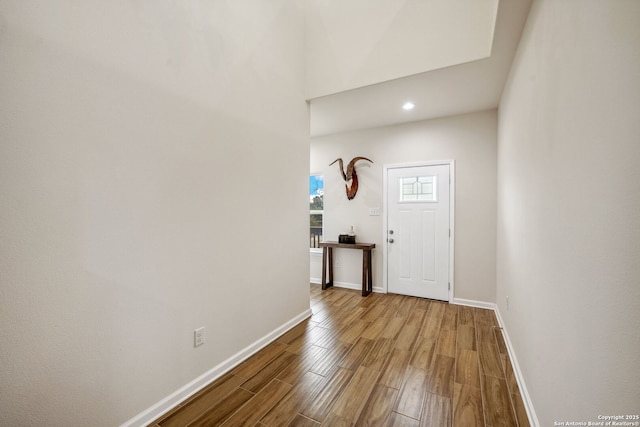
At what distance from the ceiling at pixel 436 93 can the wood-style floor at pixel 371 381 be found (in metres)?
2.55

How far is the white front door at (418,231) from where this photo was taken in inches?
145

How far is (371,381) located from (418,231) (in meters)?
2.38

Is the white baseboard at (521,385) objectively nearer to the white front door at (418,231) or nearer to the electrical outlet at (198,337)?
the white front door at (418,231)

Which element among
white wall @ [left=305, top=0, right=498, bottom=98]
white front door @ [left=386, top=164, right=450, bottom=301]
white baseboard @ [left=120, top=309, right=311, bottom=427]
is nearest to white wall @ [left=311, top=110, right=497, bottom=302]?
white front door @ [left=386, top=164, right=450, bottom=301]

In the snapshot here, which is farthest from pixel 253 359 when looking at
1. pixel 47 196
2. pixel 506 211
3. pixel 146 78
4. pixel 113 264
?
pixel 506 211

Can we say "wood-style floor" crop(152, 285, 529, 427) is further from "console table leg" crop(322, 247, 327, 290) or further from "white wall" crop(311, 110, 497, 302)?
"console table leg" crop(322, 247, 327, 290)

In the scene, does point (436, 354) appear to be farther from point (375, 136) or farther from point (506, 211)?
point (375, 136)

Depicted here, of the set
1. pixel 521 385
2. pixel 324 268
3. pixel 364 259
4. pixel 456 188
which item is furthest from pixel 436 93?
pixel 324 268

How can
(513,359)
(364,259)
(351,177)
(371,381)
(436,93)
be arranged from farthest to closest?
(351,177) < (364,259) < (436,93) < (513,359) < (371,381)

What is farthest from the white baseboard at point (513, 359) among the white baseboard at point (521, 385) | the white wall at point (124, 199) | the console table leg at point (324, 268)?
the white wall at point (124, 199)

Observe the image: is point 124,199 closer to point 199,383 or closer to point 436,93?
point 199,383

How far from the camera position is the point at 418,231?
3.85m

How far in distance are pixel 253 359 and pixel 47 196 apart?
181 cm

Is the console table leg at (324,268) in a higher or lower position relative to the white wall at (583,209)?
lower
